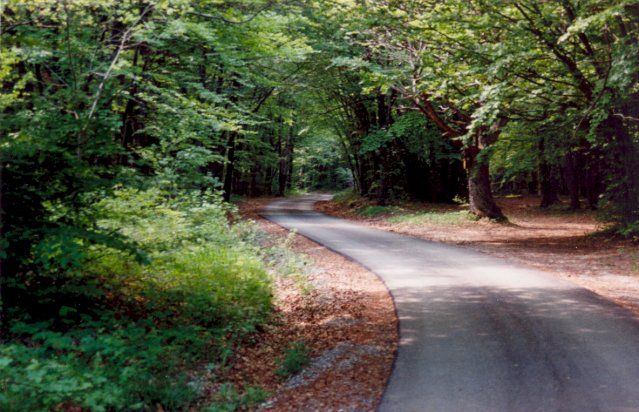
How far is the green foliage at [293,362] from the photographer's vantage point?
627 centimetres

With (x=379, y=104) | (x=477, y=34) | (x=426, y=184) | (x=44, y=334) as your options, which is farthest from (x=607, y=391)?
(x=426, y=184)

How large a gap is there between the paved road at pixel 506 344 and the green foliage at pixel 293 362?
118 centimetres

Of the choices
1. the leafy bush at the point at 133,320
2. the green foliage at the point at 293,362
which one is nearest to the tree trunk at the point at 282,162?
the leafy bush at the point at 133,320

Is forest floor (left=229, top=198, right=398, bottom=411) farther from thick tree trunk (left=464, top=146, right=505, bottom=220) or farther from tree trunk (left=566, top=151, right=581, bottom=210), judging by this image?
tree trunk (left=566, top=151, right=581, bottom=210)

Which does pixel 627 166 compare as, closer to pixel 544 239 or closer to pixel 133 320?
pixel 544 239

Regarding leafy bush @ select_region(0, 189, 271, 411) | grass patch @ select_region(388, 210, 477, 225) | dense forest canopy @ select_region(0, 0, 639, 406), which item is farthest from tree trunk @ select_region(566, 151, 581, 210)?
leafy bush @ select_region(0, 189, 271, 411)

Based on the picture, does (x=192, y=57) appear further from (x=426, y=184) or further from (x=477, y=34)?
(x=426, y=184)

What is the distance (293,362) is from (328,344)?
1.01 meters

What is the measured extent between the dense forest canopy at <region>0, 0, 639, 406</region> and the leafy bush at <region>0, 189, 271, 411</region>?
11 centimetres

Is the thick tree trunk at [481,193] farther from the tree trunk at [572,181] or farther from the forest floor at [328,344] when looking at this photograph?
the forest floor at [328,344]

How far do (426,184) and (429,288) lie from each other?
2332cm

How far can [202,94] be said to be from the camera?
12.5 meters

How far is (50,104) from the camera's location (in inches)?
240

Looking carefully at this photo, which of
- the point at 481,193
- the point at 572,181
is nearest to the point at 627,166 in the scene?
the point at 481,193
